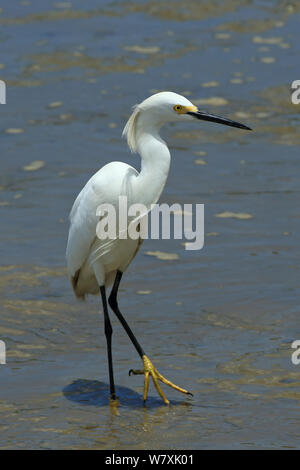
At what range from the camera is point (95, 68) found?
1197cm

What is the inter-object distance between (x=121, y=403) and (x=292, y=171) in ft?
13.7

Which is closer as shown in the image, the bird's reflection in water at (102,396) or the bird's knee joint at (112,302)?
the bird's reflection in water at (102,396)

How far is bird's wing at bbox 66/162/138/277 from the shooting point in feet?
17.5

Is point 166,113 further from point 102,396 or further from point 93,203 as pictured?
point 102,396

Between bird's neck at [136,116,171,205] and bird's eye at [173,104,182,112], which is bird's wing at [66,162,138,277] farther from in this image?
bird's eye at [173,104,182,112]

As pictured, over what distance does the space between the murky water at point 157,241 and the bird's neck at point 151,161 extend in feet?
3.58

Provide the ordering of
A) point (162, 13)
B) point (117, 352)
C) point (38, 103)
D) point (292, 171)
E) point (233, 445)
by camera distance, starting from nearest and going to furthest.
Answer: point (233, 445) → point (117, 352) → point (292, 171) → point (38, 103) → point (162, 13)

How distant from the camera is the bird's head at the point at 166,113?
5.22 meters

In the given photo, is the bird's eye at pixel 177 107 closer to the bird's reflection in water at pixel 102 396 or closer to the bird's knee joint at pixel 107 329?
the bird's knee joint at pixel 107 329

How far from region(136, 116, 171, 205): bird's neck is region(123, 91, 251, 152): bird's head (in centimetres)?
2

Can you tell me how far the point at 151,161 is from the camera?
5.26 m

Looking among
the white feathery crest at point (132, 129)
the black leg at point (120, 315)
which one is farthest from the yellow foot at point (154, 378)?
the white feathery crest at point (132, 129)

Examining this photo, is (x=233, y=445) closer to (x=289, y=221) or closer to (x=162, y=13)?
(x=289, y=221)

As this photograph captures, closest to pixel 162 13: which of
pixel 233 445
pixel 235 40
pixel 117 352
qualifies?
pixel 235 40
